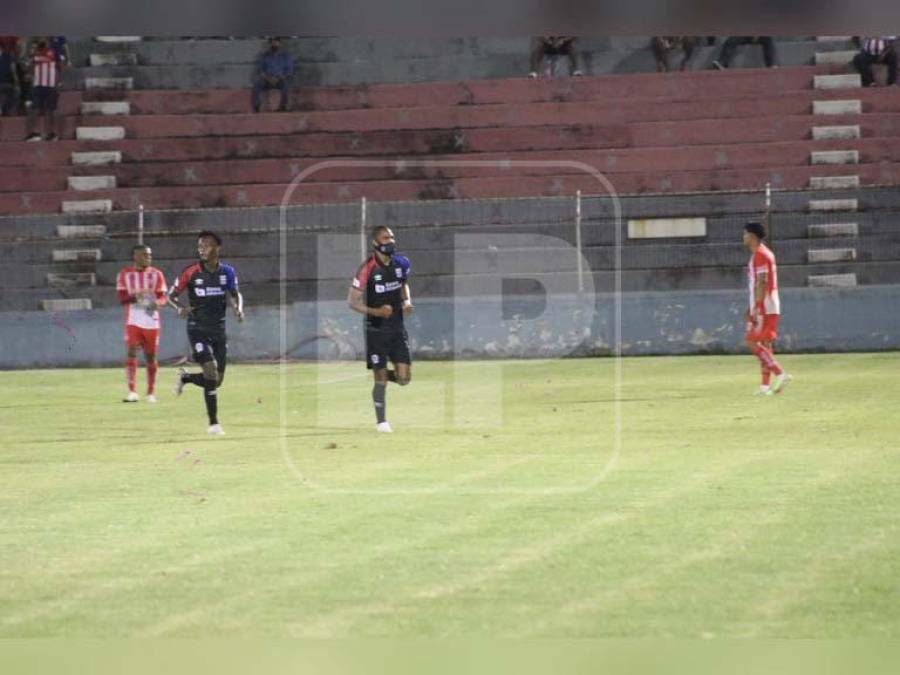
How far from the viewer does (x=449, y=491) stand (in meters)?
13.1

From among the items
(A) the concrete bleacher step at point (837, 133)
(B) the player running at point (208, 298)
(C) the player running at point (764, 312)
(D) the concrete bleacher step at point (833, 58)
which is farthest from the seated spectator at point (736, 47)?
(B) the player running at point (208, 298)

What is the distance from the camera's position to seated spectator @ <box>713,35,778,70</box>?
116 ft

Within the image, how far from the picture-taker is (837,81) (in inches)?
1388

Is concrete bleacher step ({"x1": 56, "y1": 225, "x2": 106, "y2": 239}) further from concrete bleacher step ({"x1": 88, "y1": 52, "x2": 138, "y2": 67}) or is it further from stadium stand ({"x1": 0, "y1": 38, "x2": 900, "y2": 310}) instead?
concrete bleacher step ({"x1": 88, "y1": 52, "x2": 138, "y2": 67})

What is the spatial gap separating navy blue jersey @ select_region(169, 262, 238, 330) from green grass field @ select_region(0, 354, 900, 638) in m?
1.16

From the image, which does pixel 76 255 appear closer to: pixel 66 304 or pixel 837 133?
pixel 66 304

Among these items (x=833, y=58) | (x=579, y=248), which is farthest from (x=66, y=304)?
(x=833, y=58)

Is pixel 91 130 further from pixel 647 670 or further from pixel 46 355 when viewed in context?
pixel 647 670

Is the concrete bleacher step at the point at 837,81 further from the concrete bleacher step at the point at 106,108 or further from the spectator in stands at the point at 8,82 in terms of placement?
the spectator in stands at the point at 8,82

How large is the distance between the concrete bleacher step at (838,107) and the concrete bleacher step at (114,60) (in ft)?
46.7

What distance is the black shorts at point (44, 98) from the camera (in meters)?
36.4

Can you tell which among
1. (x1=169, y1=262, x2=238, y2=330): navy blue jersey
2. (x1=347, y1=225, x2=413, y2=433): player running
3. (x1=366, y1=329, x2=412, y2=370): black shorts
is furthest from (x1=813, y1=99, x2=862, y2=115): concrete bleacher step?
(x1=366, y1=329, x2=412, y2=370): black shorts

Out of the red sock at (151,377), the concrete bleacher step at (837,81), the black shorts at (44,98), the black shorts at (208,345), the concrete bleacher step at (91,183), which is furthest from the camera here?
the concrete bleacher step at (91,183)

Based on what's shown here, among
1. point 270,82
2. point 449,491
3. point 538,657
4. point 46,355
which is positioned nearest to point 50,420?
point 449,491
